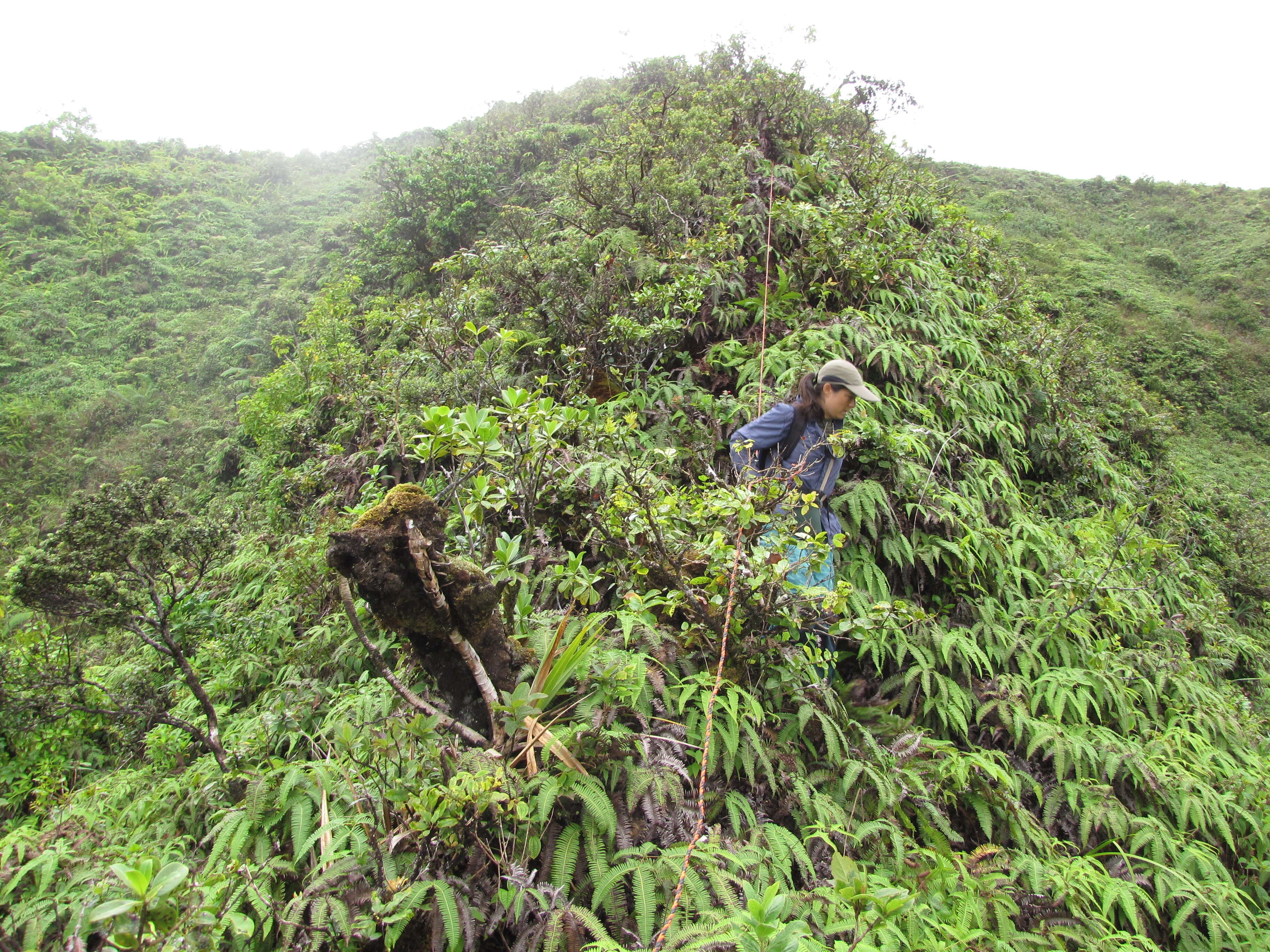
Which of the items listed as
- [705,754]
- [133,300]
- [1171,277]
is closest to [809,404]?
[705,754]

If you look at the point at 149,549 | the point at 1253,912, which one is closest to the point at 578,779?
the point at 149,549

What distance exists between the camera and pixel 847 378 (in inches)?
142

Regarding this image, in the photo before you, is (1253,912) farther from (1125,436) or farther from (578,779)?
(1125,436)

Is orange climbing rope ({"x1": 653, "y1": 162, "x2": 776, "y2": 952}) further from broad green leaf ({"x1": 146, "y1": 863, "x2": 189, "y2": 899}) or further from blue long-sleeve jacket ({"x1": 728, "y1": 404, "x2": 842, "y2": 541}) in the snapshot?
broad green leaf ({"x1": 146, "y1": 863, "x2": 189, "y2": 899})

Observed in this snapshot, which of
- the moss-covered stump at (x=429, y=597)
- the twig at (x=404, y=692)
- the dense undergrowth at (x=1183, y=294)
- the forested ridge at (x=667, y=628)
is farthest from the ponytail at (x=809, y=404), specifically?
the dense undergrowth at (x=1183, y=294)

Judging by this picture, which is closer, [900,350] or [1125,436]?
[900,350]

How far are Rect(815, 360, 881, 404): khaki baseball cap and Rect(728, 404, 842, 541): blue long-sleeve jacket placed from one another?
0.28 metres

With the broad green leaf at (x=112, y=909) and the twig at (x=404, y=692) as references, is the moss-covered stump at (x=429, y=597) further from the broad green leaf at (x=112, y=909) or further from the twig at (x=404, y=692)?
the broad green leaf at (x=112, y=909)

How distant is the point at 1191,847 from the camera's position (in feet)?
9.87

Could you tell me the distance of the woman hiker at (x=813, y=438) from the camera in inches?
141

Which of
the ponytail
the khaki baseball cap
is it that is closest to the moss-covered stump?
the ponytail

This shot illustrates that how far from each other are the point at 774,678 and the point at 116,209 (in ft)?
106

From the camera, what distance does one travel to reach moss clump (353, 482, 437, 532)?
85.4 inches

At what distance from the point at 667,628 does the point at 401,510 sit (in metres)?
1.59
